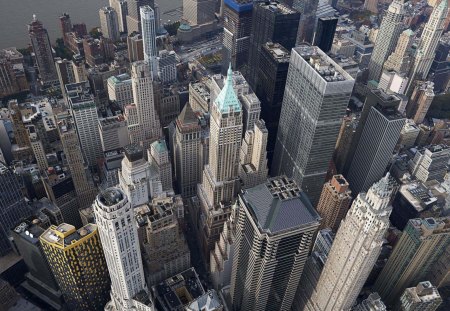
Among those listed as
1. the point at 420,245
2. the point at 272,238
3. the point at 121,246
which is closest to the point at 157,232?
the point at 121,246

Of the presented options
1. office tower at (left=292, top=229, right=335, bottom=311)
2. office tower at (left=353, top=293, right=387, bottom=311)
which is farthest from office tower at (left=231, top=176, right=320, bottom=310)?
office tower at (left=353, top=293, right=387, bottom=311)

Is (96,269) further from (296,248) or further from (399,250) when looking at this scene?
(399,250)

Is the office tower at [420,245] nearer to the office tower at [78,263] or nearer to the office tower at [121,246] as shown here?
the office tower at [121,246]

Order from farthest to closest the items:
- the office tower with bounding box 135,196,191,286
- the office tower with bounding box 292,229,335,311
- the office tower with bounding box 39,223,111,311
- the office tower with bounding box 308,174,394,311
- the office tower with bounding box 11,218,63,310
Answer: the office tower with bounding box 135,196,191,286 → the office tower with bounding box 292,229,335,311 → the office tower with bounding box 11,218,63,310 → the office tower with bounding box 39,223,111,311 → the office tower with bounding box 308,174,394,311

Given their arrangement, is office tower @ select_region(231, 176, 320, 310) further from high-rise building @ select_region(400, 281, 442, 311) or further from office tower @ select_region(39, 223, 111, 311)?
office tower @ select_region(39, 223, 111, 311)

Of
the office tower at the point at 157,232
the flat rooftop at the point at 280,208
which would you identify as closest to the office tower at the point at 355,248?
the flat rooftop at the point at 280,208

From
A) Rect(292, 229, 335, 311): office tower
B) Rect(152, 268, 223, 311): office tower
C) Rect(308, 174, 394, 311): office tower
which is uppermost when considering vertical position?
Rect(308, 174, 394, 311): office tower

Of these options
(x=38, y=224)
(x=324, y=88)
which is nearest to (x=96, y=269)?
(x=38, y=224)
